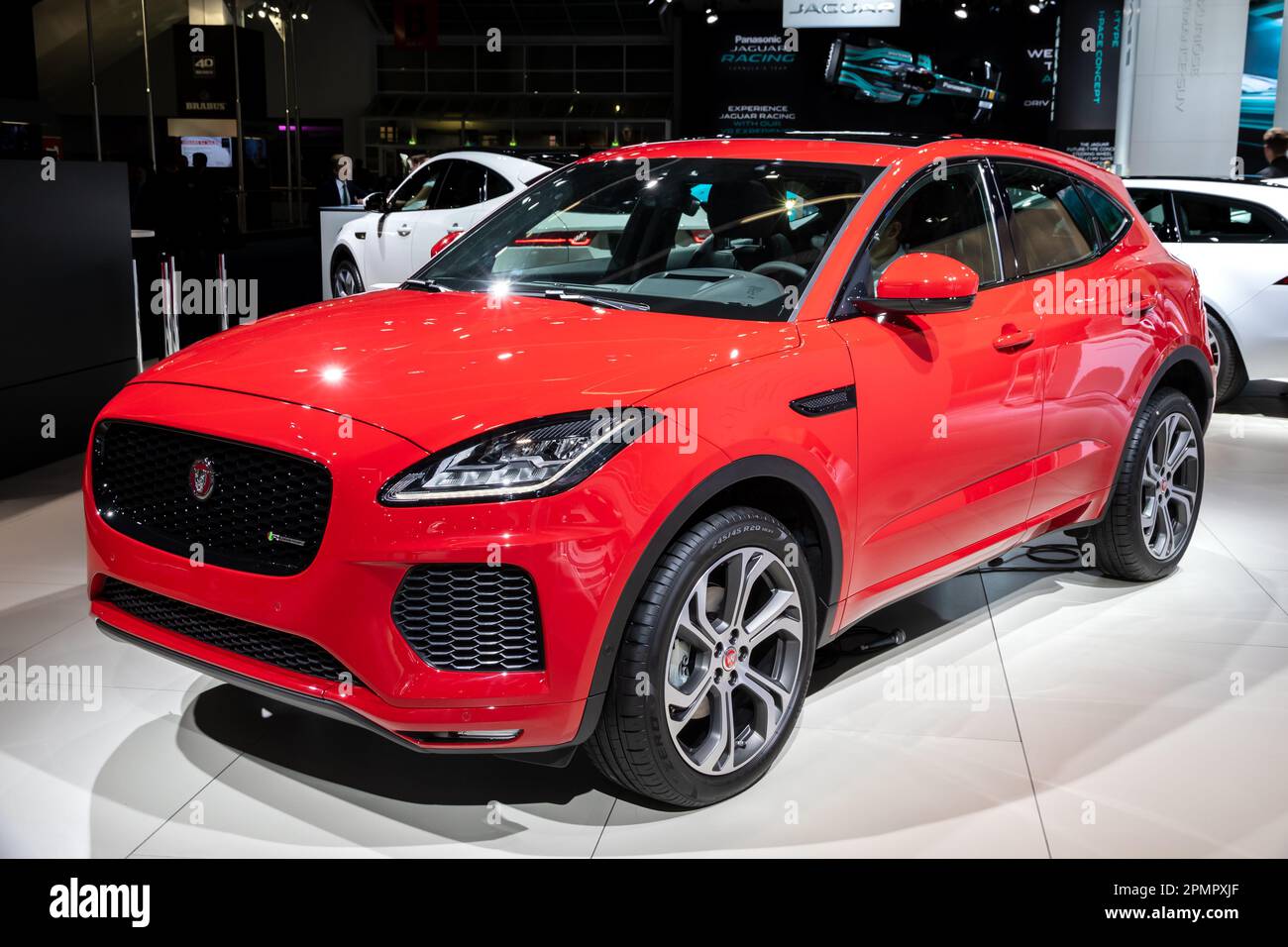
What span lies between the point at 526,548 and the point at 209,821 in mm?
1087

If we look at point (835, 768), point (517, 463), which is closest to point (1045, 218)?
point (835, 768)

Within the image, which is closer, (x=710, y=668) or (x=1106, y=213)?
(x=710, y=668)

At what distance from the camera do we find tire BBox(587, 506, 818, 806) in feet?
8.42

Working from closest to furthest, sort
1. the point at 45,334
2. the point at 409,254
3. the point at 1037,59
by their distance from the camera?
1. the point at 45,334
2. the point at 409,254
3. the point at 1037,59

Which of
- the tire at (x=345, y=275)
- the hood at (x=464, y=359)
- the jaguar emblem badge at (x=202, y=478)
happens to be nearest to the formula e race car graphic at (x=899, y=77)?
the tire at (x=345, y=275)

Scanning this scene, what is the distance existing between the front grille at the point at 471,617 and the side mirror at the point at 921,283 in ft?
4.15

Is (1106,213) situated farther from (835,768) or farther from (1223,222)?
(1223,222)

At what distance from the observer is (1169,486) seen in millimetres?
4586

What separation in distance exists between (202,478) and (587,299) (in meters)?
1.12

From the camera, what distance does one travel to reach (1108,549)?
14.7ft

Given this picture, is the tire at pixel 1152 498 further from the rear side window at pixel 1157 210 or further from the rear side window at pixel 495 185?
the rear side window at pixel 495 185
